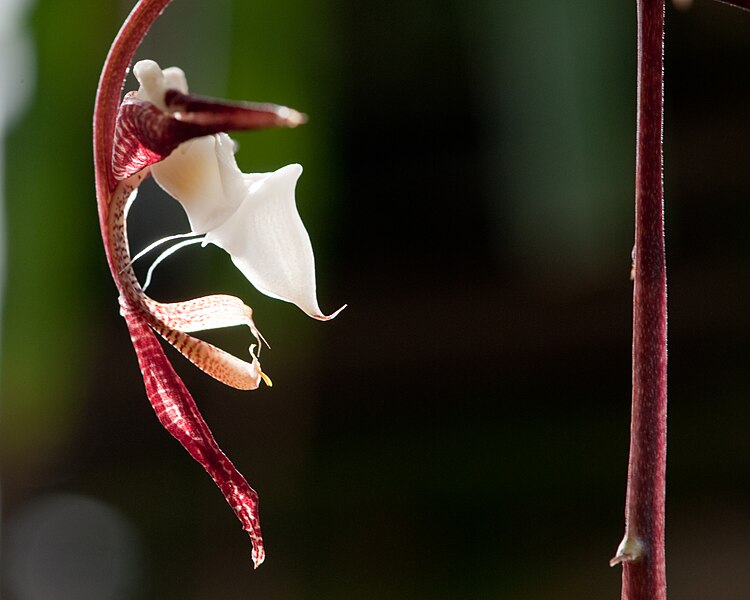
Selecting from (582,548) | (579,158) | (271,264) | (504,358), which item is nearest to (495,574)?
(582,548)

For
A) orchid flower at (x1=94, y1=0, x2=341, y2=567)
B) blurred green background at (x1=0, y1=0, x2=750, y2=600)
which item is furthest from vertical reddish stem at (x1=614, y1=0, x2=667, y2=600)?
blurred green background at (x1=0, y1=0, x2=750, y2=600)

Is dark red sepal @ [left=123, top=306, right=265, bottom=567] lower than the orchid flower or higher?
lower

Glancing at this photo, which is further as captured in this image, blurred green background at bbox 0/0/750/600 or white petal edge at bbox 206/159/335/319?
blurred green background at bbox 0/0/750/600

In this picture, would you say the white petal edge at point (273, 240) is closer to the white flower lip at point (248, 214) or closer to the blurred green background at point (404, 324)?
the white flower lip at point (248, 214)

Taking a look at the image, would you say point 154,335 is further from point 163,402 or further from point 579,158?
point 579,158

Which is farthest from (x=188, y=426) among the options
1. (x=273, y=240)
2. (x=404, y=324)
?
(x=404, y=324)

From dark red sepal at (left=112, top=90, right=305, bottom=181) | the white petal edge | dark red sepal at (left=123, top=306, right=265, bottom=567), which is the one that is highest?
dark red sepal at (left=112, top=90, right=305, bottom=181)

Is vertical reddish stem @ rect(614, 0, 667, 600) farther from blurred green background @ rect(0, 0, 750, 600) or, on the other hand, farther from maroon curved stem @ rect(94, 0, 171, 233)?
blurred green background @ rect(0, 0, 750, 600)
